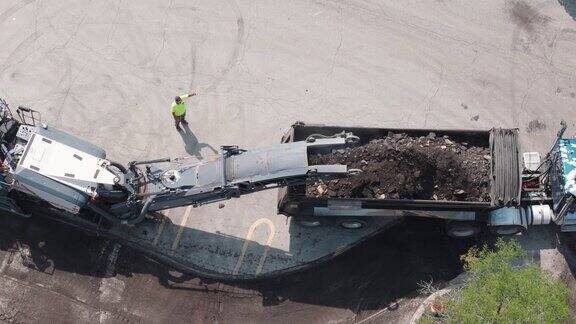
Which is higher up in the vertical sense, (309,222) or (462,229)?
(462,229)

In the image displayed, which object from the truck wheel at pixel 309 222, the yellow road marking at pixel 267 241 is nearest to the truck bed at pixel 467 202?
the truck wheel at pixel 309 222

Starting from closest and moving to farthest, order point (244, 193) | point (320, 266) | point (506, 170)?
point (244, 193)
point (506, 170)
point (320, 266)

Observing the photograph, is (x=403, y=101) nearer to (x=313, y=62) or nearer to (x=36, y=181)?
(x=313, y=62)

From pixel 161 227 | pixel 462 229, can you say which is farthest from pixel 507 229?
pixel 161 227

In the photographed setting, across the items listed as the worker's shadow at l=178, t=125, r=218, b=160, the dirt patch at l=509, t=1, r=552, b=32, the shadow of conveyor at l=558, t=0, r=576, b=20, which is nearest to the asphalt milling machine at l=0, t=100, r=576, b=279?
the worker's shadow at l=178, t=125, r=218, b=160

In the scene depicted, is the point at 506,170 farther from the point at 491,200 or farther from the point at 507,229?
the point at 507,229

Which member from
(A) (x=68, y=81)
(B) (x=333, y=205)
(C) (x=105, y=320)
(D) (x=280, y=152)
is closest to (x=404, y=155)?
(B) (x=333, y=205)
